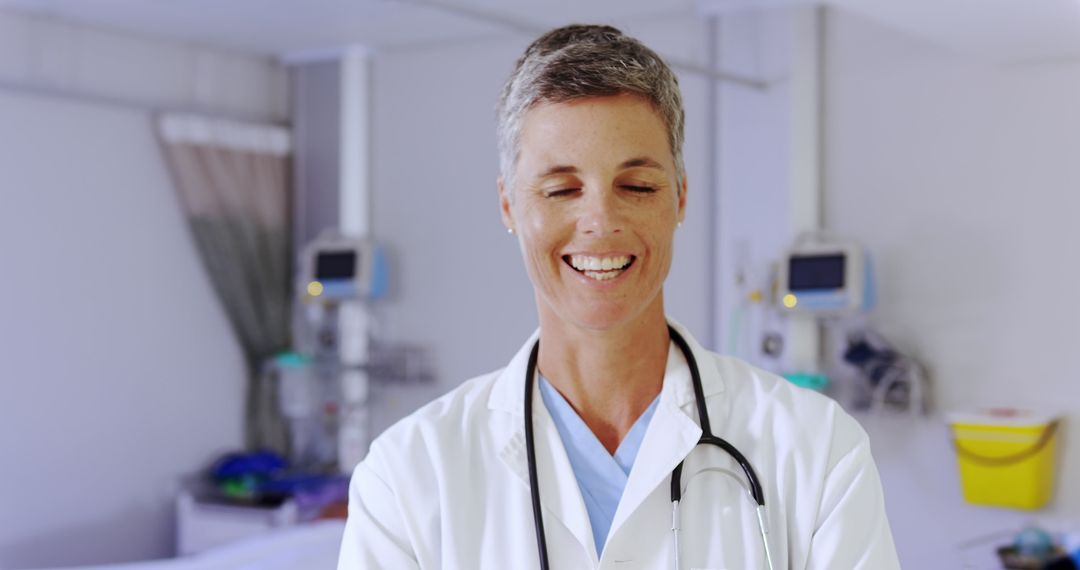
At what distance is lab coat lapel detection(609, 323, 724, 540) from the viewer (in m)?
1.28

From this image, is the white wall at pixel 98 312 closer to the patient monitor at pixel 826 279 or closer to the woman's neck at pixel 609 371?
the patient monitor at pixel 826 279

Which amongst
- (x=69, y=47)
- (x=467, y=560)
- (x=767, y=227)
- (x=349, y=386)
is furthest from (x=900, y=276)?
(x=69, y=47)

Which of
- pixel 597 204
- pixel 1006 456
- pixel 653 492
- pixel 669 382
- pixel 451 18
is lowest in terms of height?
pixel 1006 456

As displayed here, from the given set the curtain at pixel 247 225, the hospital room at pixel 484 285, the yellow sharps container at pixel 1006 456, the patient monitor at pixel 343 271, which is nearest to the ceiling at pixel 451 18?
the hospital room at pixel 484 285

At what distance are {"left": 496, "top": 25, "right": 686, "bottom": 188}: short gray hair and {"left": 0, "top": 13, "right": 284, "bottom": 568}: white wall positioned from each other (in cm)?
338

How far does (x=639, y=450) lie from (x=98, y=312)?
3.61 metres

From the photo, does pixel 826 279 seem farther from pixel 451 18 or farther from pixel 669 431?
pixel 669 431

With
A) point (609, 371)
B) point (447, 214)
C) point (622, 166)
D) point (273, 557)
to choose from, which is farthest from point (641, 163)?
point (447, 214)

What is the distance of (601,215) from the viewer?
1229mm

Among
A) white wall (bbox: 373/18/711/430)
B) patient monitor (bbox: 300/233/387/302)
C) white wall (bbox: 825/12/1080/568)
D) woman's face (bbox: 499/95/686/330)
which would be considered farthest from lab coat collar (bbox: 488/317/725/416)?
patient monitor (bbox: 300/233/387/302)

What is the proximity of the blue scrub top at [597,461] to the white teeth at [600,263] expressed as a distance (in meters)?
0.22

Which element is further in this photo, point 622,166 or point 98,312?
point 98,312

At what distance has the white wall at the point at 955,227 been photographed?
349 centimetres

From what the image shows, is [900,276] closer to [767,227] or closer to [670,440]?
[767,227]
